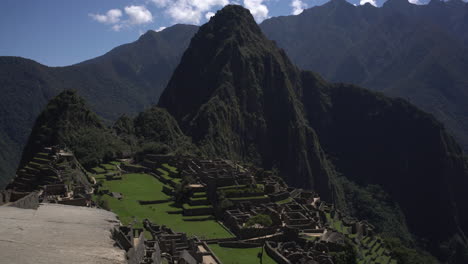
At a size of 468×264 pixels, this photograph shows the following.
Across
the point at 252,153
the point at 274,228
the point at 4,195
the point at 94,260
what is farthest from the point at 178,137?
the point at 94,260

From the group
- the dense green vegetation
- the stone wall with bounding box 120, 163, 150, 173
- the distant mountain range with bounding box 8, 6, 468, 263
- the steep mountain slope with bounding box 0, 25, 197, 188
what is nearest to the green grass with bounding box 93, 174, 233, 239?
the dense green vegetation

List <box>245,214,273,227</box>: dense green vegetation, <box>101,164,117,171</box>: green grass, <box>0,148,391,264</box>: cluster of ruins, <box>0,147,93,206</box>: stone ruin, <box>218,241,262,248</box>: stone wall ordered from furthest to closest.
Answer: <box>101,164,117,171</box>: green grass → <box>245,214,273,227</box>: dense green vegetation → <box>218,241,262,248</box>: stone wall → <box>0,147,93,206</box>: stone ruin → <box>0,148,391,264</box>: cluster of ruins

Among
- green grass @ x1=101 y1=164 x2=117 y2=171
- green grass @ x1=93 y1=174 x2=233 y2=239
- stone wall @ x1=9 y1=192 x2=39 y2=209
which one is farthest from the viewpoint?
green grass @ x1=101 y1=164 x2=117 y2=171

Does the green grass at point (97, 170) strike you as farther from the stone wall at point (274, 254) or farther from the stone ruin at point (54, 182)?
the stone wall at point (274, 254)

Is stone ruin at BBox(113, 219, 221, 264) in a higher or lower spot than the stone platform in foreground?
lower

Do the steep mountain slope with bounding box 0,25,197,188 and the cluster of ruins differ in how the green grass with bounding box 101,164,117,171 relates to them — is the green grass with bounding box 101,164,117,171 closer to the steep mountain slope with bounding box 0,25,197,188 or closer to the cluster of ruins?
the cluster of ruins

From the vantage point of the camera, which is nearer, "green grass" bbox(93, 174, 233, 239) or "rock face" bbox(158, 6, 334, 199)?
"green grass" bbox(93, 174, 233, 239)

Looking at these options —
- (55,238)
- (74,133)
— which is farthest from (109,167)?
(55,238)
